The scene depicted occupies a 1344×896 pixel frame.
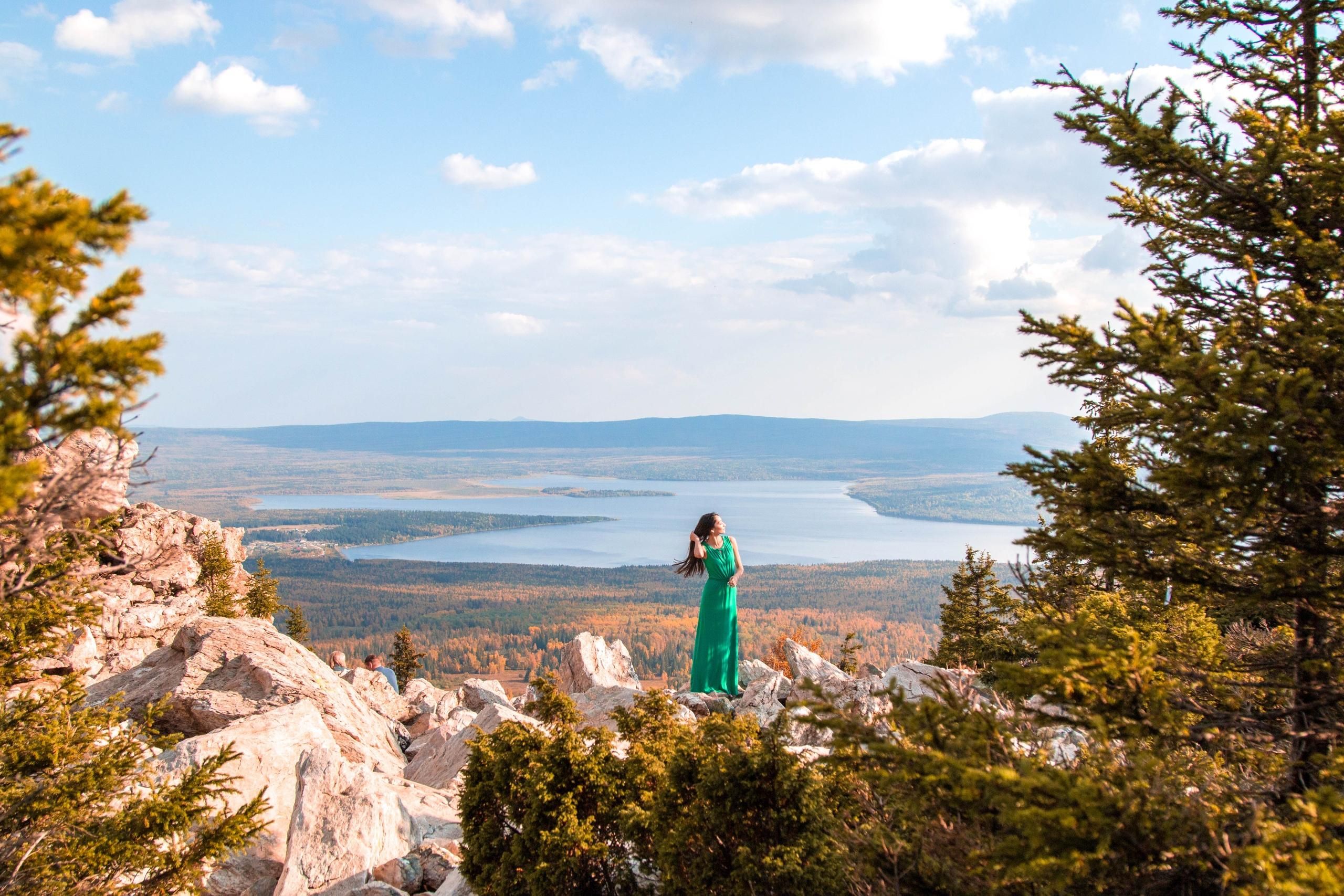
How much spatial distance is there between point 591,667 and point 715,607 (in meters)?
5.27

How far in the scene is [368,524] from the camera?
174 metres

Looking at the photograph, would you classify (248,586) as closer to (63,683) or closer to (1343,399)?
(63,683)

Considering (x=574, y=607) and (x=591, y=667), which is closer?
(x=591, y=667)

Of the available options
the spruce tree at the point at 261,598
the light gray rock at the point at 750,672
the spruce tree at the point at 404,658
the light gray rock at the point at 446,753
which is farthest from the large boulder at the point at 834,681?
the spruce tree at the point at 404,658

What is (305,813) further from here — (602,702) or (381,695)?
(381,695)

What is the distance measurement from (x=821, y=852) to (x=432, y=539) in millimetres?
173701

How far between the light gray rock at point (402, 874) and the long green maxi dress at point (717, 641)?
20.8 ft

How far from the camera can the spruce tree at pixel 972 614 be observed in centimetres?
1803

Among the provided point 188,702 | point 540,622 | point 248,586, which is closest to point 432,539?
point 540,622

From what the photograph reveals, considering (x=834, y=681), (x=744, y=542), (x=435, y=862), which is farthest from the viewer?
(x=744, y=542)

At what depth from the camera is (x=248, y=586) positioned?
28297mm

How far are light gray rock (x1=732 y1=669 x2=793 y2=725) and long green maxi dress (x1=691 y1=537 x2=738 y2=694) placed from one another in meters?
0.48

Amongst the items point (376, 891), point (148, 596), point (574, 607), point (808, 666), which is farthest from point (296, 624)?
point (574, 607)

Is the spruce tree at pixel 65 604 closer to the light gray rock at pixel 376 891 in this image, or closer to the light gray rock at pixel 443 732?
the light gray rock at pixel 376 891
